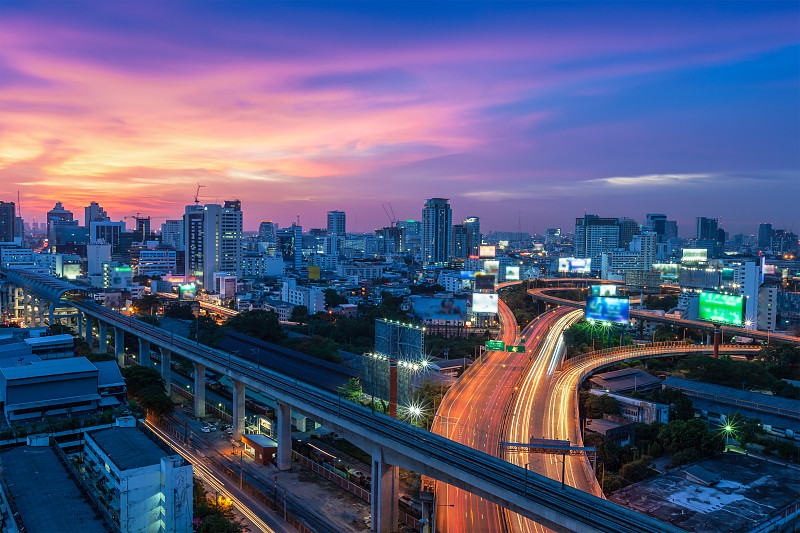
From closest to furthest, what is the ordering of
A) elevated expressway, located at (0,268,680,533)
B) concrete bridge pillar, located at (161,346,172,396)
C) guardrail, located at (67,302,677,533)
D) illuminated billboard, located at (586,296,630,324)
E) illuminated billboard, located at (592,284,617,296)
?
guardrail, located at (67,302,677,533), elevated expressway, located at (0,268,680,533), concrete bridge pillar, located at (161,346,172,396), illuminated billboard, located at (586,296,630,324), illuminated billboard, located at (592,284,617,296)

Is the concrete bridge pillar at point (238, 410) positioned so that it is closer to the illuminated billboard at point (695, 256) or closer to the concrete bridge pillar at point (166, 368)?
the concrete bridge pillar at point (166, 368)

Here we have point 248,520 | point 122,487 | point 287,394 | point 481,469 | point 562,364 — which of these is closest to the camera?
point 481,469

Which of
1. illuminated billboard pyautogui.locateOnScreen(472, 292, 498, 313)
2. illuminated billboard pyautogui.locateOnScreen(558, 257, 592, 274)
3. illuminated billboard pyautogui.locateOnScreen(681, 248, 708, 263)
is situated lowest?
illuminated billboard pyautogui.locateOnScreen(472, 292, 498, 313)

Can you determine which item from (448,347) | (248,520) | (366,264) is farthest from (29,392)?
(366,264)

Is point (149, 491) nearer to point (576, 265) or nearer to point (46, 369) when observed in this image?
point (46, 369)

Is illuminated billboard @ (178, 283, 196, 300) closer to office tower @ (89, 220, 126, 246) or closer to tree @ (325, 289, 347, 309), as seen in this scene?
tree @ (325, 289, 347, 309)

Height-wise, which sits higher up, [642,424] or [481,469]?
[481,469]

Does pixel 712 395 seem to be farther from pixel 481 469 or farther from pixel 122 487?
pixel 122 487

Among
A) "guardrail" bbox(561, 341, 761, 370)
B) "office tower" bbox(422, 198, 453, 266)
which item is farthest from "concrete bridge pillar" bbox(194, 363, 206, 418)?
"office tower" bbox(422, 198, 453, 266)
